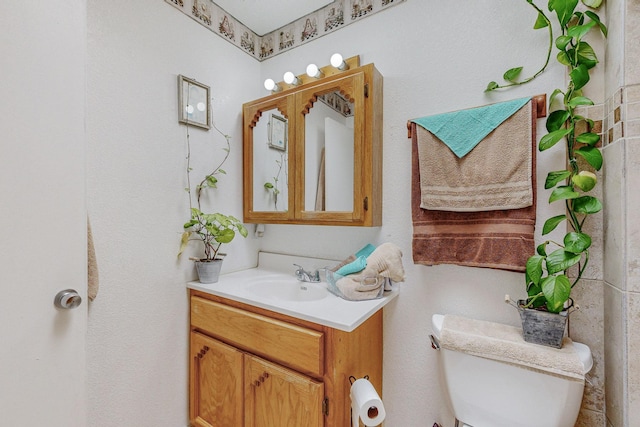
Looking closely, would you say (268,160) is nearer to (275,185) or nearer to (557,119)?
(275,185)

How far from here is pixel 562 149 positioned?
1008 millimetres

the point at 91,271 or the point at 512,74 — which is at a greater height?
the point at 512,74

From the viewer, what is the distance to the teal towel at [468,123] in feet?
3.44

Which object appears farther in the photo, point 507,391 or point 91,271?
point 91,271

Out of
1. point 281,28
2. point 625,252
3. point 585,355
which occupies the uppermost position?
point 281,28

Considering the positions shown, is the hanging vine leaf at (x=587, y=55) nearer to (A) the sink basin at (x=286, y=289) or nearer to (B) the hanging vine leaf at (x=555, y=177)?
(B) the hanging vine leaf at (x=555, y=177)

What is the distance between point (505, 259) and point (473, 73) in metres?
0.78

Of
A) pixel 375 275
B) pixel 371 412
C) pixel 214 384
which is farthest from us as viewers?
pixel 214 384

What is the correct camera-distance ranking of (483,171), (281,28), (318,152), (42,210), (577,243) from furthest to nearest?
(281,28)
(318,152)
(483,171)
(577,243)
(42,210)

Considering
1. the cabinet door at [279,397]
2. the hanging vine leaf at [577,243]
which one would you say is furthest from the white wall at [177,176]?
the cabinet door at [279,397]

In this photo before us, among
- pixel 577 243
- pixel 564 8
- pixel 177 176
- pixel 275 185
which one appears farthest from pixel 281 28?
pixel 577 243

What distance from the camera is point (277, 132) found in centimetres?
159

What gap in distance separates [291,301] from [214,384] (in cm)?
54

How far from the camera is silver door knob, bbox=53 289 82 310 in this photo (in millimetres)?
751
